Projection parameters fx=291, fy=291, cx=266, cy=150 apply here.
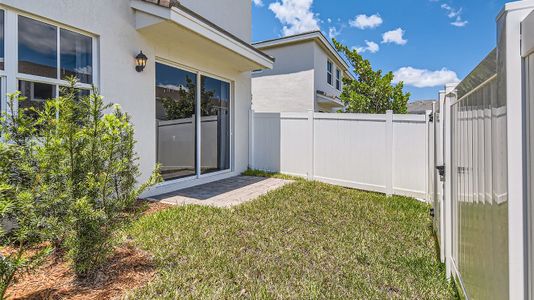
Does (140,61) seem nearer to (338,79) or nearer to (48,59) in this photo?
(48,59)

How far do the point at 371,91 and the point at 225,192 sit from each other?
763cm

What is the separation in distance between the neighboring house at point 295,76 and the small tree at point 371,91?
214 centimetres

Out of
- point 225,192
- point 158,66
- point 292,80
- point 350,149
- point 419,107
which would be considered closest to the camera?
point 158,66

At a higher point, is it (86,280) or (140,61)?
(140,61)

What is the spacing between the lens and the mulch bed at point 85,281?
106 inches

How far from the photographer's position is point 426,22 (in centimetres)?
1612

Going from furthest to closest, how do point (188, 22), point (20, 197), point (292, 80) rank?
point (292, 80) < point (188, 22) < point (20, 197)

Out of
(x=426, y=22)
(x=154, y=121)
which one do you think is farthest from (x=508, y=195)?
(x=426, y=22)

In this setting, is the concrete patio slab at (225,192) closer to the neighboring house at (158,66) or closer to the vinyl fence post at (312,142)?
the neighboring house at (158,66)

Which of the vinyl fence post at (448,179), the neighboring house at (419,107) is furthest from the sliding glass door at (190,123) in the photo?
the neighboring house at (419,107)

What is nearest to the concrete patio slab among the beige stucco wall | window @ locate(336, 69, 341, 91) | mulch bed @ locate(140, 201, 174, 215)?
mulch bed @ locate(140, 201, 174, 215)

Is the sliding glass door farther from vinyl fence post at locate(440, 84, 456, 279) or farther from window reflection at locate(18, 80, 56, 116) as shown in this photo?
vinyl fence post at locate(440, 84, 456, 279)

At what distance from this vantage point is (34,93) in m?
4.39

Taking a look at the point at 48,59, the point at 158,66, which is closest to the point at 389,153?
the point at 158,66
